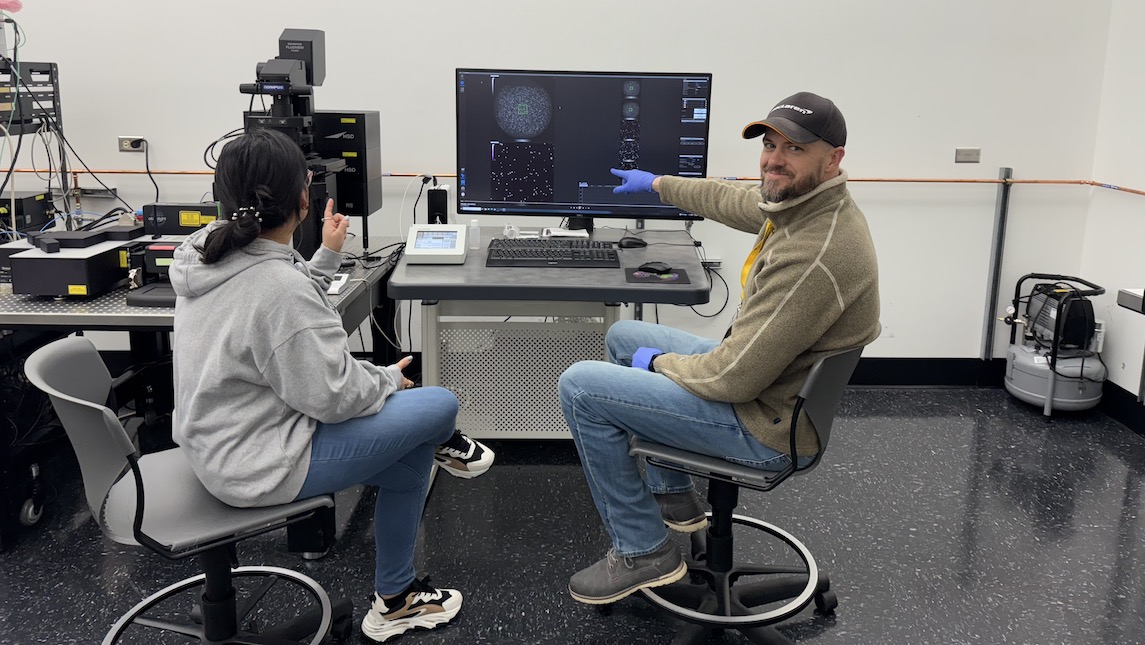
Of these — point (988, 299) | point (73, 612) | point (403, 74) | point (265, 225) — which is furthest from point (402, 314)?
point (988, 299)

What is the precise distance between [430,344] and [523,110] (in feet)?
2.55

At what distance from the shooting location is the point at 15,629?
218 centimetres

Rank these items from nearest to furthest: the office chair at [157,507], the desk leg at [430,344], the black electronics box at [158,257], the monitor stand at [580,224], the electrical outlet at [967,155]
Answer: the office chair at [157,507], the black electronics box at [158,257], the desk leg at [430,344], the monitor stand at [580,224], the electrical outlet at [967,155]

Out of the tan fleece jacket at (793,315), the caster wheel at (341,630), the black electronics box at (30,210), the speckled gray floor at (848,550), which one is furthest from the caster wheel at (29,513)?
the tan fleece jacket at (793,315)

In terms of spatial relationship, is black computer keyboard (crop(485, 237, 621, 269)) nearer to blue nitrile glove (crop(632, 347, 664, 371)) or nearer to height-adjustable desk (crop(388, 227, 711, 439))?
height-adjustable desk (crop(388, 227, 711, 439))

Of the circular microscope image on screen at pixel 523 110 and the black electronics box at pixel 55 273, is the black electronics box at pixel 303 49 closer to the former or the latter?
the circular microscope image on screen at pixel 523 110

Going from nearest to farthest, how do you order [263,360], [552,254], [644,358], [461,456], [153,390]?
1. [263,360]
2. [644,358]
3. [461,456]
4. [552,254]
5. [153,390]

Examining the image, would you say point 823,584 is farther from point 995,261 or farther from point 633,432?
point 995,261

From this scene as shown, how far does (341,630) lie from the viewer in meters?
2.15

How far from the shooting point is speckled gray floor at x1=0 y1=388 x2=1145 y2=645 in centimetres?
223

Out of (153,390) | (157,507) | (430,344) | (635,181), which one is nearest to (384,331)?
(430,344)

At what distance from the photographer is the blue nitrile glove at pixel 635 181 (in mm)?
2844

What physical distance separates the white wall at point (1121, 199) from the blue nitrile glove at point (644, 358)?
7.23 feet

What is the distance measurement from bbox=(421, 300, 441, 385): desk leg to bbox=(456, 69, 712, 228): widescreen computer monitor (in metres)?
0.35
